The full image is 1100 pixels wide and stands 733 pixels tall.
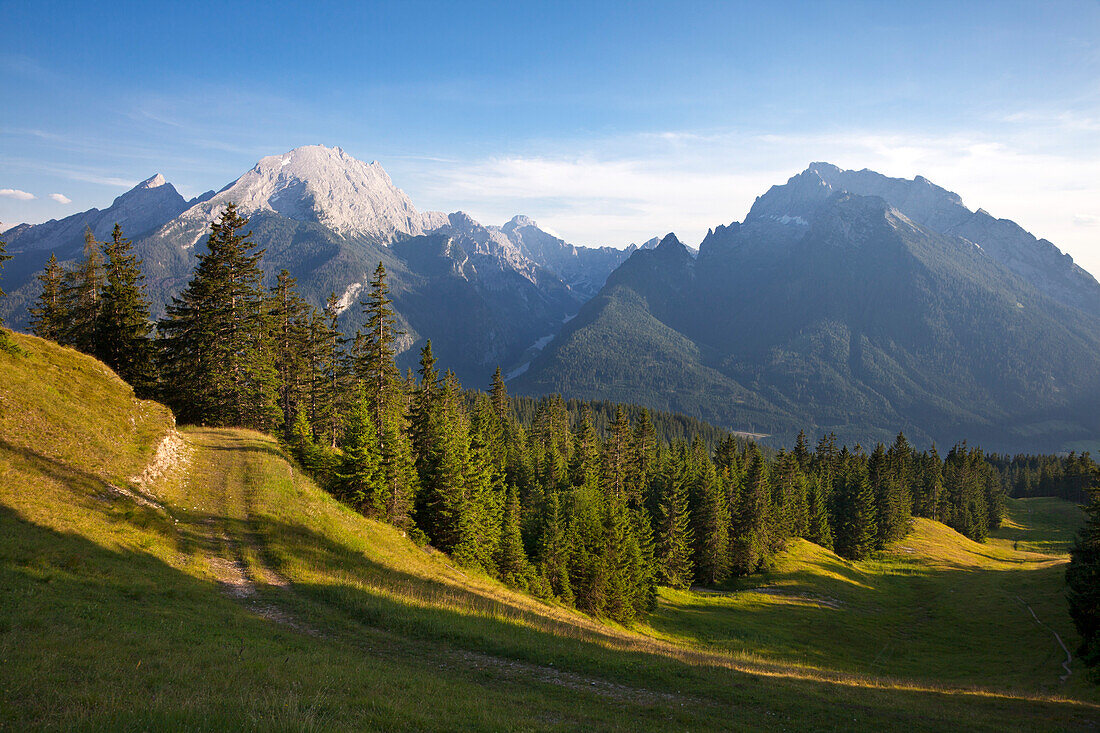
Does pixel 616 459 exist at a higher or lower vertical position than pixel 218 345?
lower

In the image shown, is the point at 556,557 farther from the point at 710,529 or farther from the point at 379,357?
the point at 710,529

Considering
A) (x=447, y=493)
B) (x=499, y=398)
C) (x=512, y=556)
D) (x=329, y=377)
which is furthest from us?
(x=499, y=398)

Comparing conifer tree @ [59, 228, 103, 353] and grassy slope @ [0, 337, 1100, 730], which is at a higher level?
conifer tree @ [59, 228, 103, 353]

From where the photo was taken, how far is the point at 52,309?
54469 millimetres

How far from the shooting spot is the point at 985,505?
135 m

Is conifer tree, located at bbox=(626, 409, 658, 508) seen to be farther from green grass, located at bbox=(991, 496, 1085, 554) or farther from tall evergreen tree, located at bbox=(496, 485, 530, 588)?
green grass, located at bbox=(991, 496, 1085, 554)

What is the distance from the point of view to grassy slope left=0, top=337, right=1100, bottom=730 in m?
10.9

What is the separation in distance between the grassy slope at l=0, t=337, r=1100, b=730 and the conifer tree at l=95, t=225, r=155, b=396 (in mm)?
14107

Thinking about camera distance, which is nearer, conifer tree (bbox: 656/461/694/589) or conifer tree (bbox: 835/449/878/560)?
conifer tree (bbox: 656/461/694/589)

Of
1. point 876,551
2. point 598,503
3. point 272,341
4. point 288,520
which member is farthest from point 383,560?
point 876,551

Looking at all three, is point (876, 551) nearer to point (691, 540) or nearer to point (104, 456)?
point (691, 540)

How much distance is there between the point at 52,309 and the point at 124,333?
16.0m

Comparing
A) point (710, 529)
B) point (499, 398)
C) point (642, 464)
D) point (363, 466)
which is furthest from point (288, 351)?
point (710, 529)

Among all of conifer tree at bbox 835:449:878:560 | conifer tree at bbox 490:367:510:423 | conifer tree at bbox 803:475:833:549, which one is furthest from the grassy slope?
conifer tree at bbox 835:449:878:560
